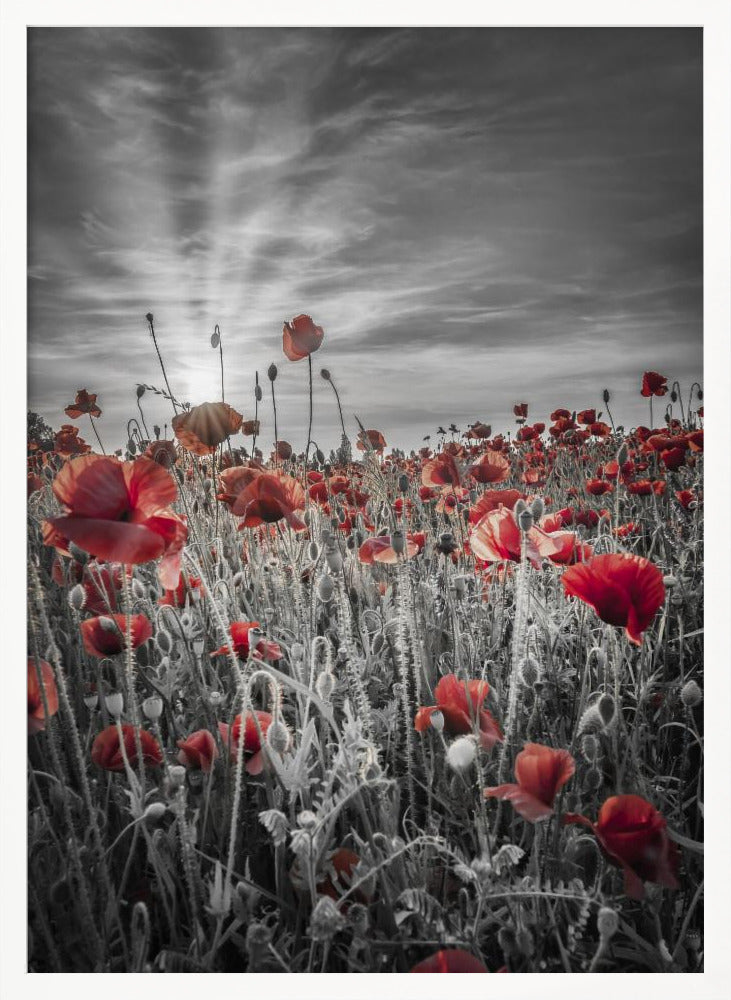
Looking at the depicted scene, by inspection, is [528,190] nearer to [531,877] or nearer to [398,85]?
[398,85]

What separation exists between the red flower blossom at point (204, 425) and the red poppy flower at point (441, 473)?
16.4 inches

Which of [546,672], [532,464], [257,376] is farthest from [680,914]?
[257,376]

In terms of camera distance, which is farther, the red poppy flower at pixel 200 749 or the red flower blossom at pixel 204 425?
the red flower blossom at pixel 204 425

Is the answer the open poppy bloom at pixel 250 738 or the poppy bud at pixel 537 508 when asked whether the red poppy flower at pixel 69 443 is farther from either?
the poppy bud at pixel 537 508

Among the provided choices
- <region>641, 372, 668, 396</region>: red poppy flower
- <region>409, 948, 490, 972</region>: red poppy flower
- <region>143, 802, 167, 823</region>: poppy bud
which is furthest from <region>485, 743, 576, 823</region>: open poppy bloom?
<region>641, 372, 668, 396</region>: red poppy flower

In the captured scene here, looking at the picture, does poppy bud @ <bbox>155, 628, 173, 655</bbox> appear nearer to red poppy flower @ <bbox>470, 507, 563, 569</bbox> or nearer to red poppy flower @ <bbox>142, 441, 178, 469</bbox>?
red poppy flower @ <bbox>142, 441, 178, 469</bbox>

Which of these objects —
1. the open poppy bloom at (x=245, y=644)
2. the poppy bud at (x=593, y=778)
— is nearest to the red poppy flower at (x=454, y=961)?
the poppy bud at (x=593, y=778)

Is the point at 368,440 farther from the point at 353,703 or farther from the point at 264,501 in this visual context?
the point at 353,703

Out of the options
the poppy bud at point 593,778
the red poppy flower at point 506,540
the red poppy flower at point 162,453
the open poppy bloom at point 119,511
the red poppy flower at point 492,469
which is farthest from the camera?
the red poppy flower at point 492,469

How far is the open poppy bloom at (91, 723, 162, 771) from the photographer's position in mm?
Answer: 1327

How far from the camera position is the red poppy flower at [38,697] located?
4.73 feet

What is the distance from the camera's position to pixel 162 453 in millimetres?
1481

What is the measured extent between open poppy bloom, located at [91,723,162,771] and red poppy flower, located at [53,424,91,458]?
0.50m

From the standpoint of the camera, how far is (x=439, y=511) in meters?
1.87
